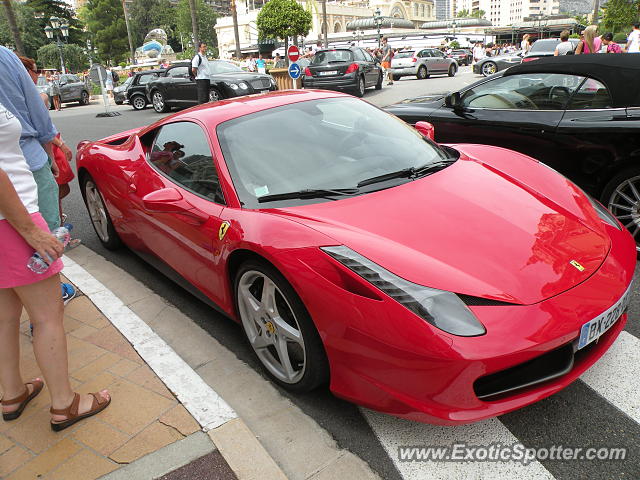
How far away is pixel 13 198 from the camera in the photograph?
6.51 feet

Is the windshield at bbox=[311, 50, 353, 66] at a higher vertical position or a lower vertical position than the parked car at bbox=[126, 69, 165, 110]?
higher

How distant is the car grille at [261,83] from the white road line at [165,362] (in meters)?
11.7

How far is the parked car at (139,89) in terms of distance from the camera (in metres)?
20.1

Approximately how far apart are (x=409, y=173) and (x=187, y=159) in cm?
140

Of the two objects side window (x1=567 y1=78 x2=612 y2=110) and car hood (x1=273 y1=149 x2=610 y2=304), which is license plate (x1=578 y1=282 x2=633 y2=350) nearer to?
car hood (x1=273 y1=149 x2=610 y2=304)

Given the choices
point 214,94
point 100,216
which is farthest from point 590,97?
point 214,94

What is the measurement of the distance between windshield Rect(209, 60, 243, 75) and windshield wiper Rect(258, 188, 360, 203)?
1362 centimetres

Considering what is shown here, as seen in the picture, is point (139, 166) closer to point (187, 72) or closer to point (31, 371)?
point (31, 371)

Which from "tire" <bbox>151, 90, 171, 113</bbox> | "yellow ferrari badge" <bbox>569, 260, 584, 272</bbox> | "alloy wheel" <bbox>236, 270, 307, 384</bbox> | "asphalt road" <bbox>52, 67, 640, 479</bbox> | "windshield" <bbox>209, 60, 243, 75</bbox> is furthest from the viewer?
"tire" <bbox>151, 90, 171, 113</bbox>

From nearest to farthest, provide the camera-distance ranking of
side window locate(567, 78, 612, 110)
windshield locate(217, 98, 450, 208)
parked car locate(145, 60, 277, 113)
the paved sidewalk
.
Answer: the paved sidewalk < windshield locate(217, 98, 450, 208) < side window locate(567, 78, 612, 110) < parked car locate(145, 60, 277, 113)

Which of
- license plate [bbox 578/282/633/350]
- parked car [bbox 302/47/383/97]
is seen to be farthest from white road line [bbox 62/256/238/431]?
parked car [bbox 302/47/383/97]

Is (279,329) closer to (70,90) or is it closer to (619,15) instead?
(70,90)

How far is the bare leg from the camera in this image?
2217 millimetres

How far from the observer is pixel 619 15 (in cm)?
3534
